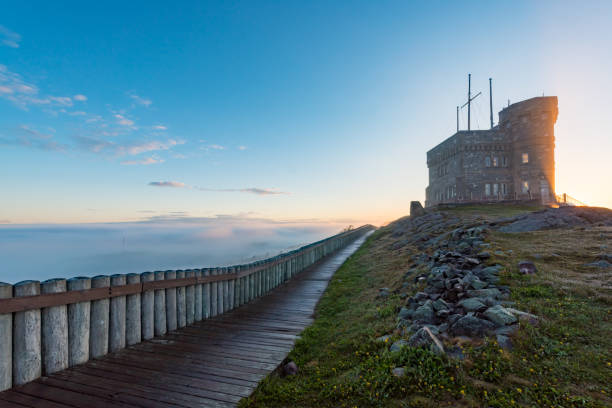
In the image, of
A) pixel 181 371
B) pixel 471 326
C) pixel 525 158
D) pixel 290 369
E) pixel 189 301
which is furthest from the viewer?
pixel 525 158

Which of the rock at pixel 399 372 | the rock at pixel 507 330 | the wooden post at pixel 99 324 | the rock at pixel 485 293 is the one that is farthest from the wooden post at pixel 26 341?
the rock at pixel 485 293

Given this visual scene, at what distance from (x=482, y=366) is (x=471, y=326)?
0.90 metres

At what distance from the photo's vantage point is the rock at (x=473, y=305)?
4609 millimetres

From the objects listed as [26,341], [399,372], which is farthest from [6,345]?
[399,372]

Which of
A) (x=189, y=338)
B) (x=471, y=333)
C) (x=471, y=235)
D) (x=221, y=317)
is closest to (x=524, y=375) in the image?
(x=471, y=333)

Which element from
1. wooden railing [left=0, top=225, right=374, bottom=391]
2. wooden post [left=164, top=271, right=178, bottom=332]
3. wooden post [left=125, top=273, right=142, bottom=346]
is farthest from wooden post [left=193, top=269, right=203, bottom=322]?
wooden post [left=125, top=273, right=142, bottom=346]

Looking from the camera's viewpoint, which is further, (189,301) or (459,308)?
(189,301)

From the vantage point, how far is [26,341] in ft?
11.5

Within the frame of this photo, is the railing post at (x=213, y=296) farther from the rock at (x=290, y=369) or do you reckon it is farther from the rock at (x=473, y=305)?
the rock at (x=473, y=305)

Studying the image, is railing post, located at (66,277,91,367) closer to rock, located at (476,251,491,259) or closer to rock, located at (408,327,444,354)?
rock, located at (408,327,444,354)

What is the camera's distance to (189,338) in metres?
5.12

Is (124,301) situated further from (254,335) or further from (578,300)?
(578,300)

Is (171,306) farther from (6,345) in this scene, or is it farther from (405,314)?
(405,314)

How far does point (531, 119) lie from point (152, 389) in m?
49.3
